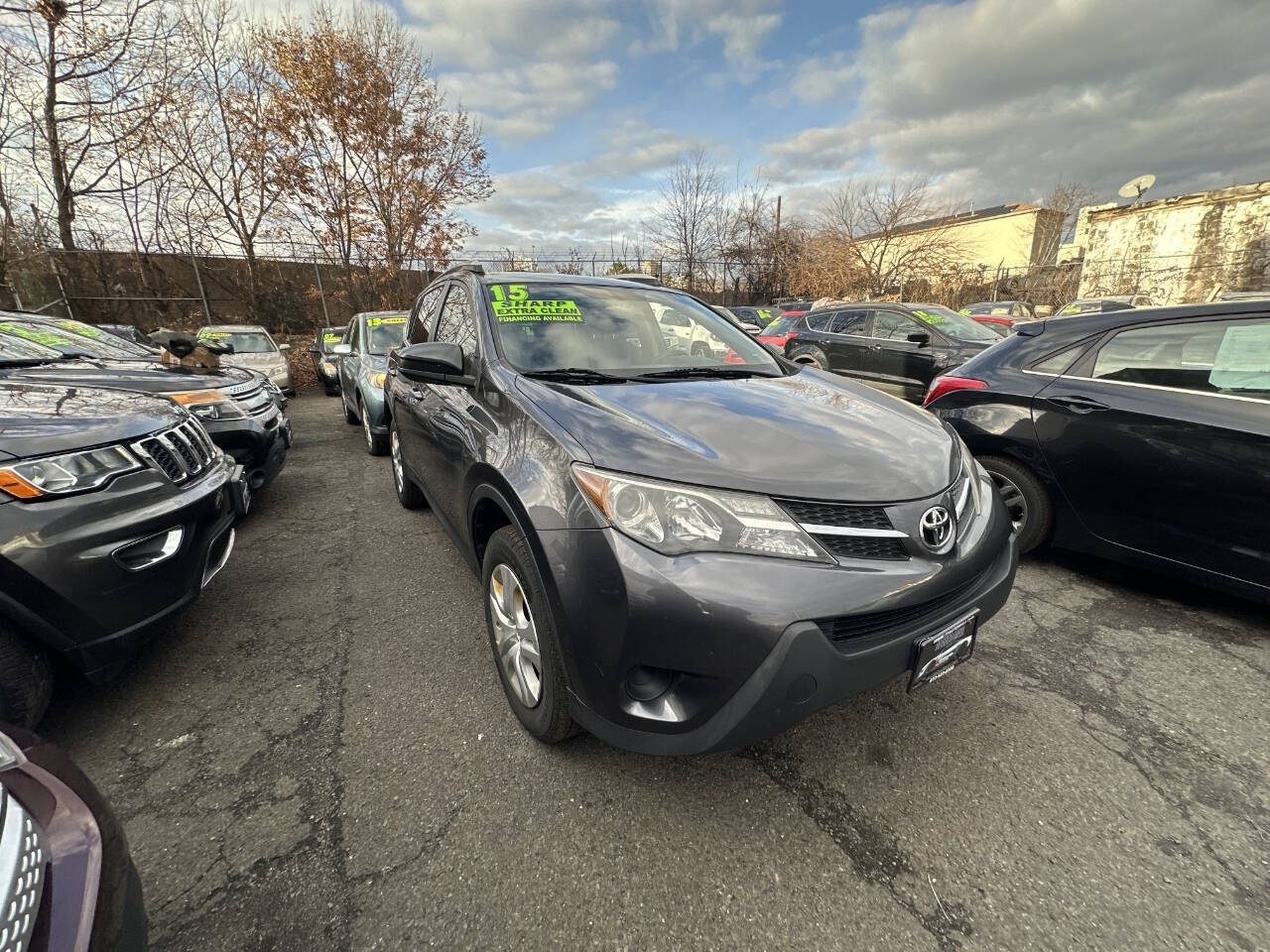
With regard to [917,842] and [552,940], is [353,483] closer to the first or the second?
[552,940]

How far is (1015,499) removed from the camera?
3.31 meters

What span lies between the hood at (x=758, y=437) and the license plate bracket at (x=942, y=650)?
0.42 meters

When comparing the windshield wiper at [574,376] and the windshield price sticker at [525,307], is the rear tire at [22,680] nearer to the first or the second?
the windshield wiper at [574,376]

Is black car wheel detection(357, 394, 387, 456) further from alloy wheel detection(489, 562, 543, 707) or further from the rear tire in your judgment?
alloy wheel detection(489, 562, 543, 707)

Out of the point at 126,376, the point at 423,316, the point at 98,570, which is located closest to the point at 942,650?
the point at 98,570

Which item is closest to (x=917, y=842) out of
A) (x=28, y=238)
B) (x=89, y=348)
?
(x=89, y=348)

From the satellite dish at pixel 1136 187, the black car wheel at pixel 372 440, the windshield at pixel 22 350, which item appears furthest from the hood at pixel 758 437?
the satellite dish at pixel 1136 187

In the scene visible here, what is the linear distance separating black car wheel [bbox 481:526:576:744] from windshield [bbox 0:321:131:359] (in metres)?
4.52

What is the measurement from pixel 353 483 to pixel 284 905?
4362 mm

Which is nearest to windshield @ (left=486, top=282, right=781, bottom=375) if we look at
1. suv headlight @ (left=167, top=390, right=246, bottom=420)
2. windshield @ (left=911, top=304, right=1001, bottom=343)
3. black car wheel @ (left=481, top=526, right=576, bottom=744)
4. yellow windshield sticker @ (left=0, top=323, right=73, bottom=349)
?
black car wheel @ (left=481, top=526, right=576, bottom=744)

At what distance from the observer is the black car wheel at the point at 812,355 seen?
29.1 ft

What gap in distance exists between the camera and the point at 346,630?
2.74 m

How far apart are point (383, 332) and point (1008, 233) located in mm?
44358

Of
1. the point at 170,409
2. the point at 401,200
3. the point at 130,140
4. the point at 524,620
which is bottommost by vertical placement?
the point at 524,620
